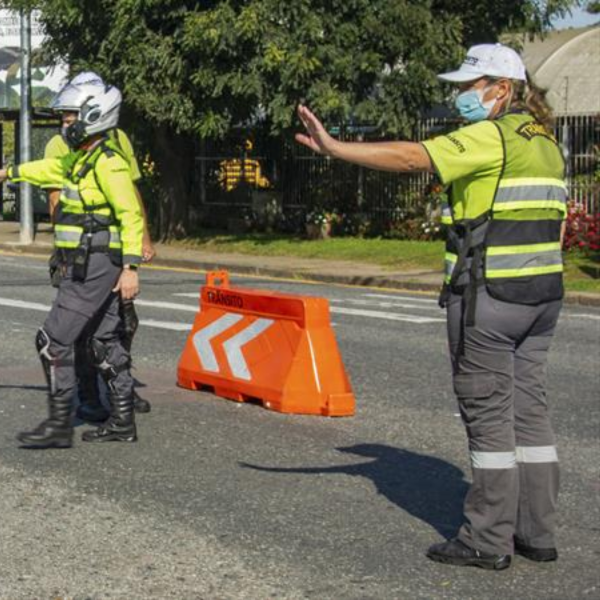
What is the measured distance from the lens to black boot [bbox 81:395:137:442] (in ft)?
28.3

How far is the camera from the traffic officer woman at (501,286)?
5914mm

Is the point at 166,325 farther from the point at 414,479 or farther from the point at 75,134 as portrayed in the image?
the point at 414,479

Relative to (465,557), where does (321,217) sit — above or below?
above

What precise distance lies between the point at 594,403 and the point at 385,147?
528cm

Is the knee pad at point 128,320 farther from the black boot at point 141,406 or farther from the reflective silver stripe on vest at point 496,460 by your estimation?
the reflective silver stripe on vest at point 496,460

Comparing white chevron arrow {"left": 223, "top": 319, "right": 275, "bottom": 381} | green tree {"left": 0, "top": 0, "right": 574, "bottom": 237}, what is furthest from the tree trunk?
white chevron arrow {"left": 223, "top": 319, "right": 275, "bottom": 381}

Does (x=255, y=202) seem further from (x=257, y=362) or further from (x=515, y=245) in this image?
(x=515, y=245)

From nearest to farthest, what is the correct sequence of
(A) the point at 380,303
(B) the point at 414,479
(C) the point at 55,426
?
(B) the point at 414,479, (C) the point at 55,426, (A) the point at 380,303

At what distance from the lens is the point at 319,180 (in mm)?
30422

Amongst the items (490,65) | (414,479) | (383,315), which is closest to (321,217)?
(383,315)

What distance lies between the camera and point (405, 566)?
20.3 feet

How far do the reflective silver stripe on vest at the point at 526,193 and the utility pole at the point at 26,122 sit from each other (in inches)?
934

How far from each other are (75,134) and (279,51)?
55.5ft

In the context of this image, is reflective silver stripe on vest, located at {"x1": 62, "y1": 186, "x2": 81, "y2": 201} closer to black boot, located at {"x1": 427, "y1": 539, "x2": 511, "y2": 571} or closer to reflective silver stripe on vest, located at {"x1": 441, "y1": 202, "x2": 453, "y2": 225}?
reflective silver stripe on vest, located at {"x1": 441, "y1": 202, "x2": 453, "y2": 225}
